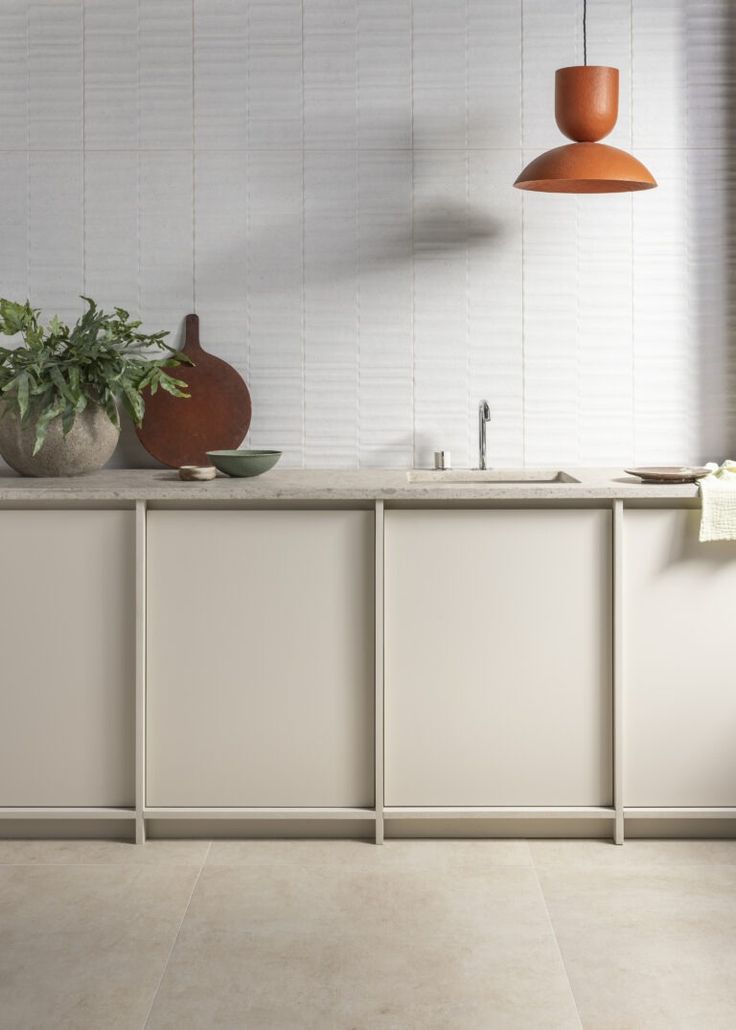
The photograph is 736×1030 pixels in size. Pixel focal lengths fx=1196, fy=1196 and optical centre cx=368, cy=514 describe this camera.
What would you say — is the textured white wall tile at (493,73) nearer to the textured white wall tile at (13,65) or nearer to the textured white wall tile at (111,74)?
the textured white wall tile at (111,74)

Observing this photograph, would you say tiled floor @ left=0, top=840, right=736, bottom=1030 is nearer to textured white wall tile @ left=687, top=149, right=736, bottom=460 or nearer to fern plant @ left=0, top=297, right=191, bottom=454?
fern plant @ left=0, top=297, right=191, bottom=454

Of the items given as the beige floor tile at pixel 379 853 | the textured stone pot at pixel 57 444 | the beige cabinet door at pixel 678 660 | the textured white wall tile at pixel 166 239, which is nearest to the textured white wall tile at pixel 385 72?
the textured white wall tile at pixel 166 239

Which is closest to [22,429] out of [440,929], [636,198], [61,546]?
[61,546]

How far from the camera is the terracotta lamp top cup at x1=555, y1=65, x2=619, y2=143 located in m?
3.16

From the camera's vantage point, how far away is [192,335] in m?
3.69

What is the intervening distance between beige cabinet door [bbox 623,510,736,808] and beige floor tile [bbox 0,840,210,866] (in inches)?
45.4

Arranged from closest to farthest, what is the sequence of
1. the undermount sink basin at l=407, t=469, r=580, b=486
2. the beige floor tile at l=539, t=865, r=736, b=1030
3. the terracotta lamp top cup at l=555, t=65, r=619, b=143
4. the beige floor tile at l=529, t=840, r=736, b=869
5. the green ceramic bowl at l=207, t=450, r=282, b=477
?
the beige floor tile at l=539, t=865, r=736, b=1030 < the beige floor tile at l=529, t=840, r=736, b=869 < the terracotta lamp top cup at l=555, t=65, r=619, b=143 < the green ceramic bowl at l=207, t=450, r=282, b=477 < the undermount sink basin at l=407, t=469, r=580, b=486

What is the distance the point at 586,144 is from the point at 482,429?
0.90m

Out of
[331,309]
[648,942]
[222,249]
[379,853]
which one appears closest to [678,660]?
[648,942]

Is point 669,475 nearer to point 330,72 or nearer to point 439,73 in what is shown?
point 439,73

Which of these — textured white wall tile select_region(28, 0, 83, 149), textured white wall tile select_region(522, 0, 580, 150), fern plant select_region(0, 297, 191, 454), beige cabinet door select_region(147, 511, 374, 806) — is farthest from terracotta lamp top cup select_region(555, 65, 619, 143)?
textured white wall tile select_region(28, 0, 83, 149)

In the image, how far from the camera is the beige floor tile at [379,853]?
301 cm

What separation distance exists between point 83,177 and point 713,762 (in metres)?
2.51

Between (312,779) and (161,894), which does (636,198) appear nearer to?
(312,779)
